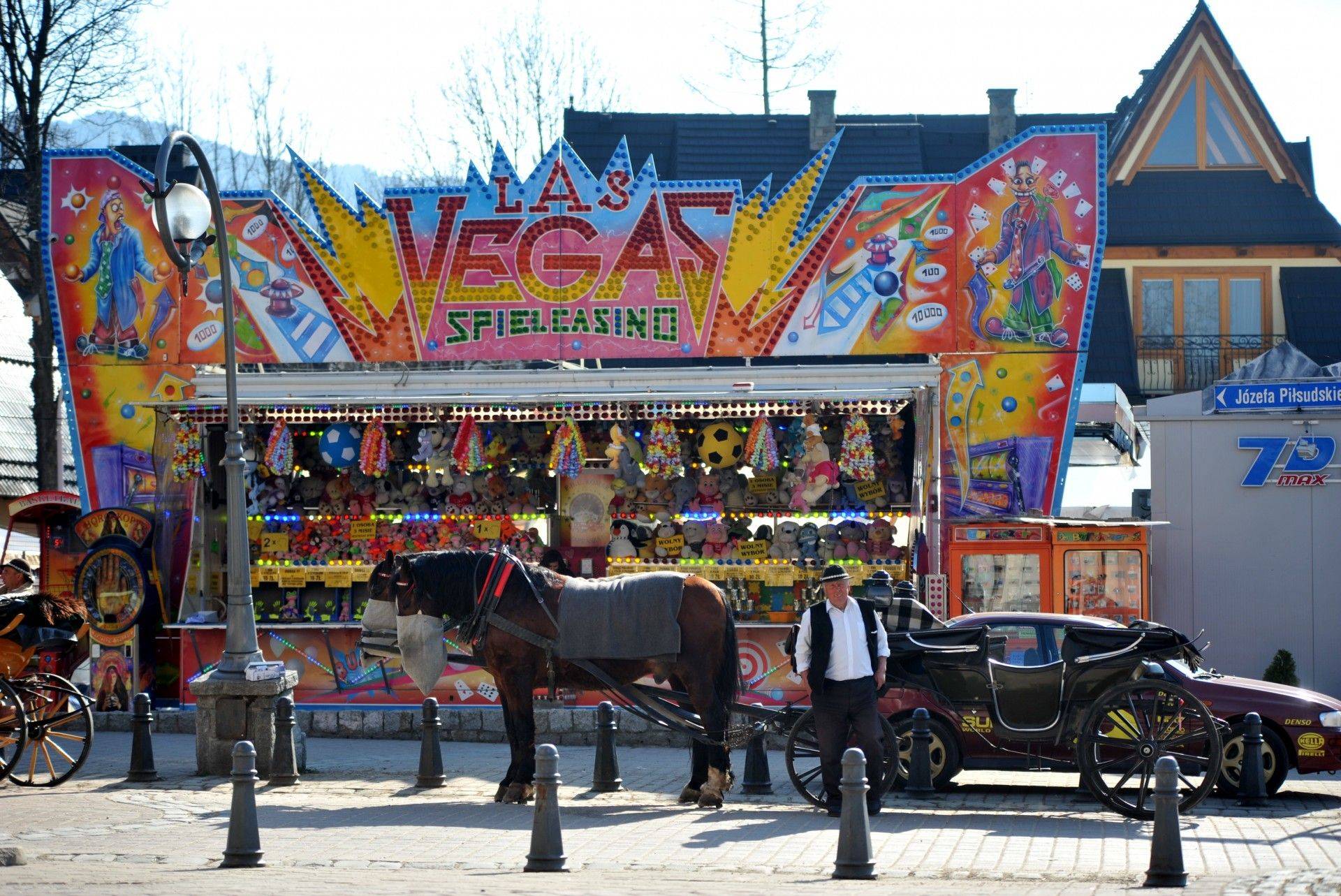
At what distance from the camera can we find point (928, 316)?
19203mm

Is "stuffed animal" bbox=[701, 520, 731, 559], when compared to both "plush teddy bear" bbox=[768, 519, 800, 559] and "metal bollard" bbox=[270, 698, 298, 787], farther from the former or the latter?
"metal bollard" bbox=[270, 698, 298, 787]

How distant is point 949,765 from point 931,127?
2387cm

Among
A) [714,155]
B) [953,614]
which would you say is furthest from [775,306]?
[714,155]

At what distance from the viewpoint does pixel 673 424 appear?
60.7 feet

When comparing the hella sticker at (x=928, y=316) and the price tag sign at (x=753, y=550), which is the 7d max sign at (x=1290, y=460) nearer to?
the hella sticker at (x=928, y=316)

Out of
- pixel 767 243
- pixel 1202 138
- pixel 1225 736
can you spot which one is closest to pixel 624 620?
pixel 1225 736

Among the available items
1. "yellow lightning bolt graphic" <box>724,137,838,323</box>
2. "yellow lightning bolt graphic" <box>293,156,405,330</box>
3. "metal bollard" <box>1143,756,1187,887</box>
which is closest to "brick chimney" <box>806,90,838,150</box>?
"yellow lightning bolt graphic" <box>724,137,838,323</box>

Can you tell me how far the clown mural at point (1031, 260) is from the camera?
19094 millimetres

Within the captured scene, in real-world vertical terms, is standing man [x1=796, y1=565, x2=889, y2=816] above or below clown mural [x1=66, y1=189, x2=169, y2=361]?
below

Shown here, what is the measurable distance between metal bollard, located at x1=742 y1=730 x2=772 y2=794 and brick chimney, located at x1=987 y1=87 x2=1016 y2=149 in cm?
2229

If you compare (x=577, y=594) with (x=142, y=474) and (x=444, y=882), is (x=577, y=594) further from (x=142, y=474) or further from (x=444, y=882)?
(x=142, y=474)

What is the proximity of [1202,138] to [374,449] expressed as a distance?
19355 mm

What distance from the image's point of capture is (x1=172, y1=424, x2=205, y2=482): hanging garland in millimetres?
18906

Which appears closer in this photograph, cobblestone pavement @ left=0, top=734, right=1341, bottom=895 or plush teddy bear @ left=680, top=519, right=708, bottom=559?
cobblestone pavement @ left=0, top=734, right=1341, bottom=895
